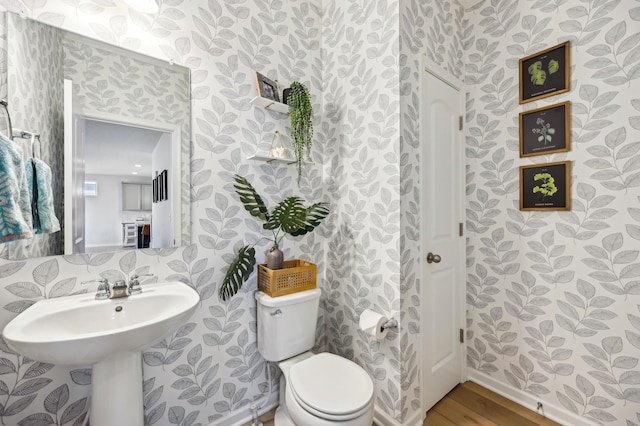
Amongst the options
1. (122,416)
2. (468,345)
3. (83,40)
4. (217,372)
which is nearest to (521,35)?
(468,345)

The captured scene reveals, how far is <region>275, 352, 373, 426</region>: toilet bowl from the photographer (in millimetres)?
973

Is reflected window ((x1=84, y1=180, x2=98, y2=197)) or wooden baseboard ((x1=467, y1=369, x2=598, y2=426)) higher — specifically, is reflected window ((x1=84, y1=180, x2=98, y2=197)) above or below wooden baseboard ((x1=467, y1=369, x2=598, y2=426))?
above

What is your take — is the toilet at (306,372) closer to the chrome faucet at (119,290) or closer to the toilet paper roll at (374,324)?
the toilet paper roll at (374,324)

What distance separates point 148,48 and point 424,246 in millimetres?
1793

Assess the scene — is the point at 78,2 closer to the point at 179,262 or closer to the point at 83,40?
the point at 83,40

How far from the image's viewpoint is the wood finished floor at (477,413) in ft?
4.78

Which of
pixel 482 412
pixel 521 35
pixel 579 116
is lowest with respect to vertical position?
pixel 482 412

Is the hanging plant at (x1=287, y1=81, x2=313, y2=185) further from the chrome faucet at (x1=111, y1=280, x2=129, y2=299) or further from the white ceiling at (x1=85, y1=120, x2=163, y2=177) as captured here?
the chrome faucet at (x1=111, y1=280, x2=129, y2=299)

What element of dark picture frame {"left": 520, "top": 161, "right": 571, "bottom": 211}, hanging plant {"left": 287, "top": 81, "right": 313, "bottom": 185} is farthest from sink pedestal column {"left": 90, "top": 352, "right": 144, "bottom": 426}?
dark picture frame {"left": 520, "top": 161, "right": 571, "bottom": 211}

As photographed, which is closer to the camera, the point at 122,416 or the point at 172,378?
the point at 122,416

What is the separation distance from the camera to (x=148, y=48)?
3.98 feet

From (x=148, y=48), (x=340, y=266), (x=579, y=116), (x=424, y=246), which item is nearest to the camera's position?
(x=148, y=48)

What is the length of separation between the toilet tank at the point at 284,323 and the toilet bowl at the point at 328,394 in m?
0.13

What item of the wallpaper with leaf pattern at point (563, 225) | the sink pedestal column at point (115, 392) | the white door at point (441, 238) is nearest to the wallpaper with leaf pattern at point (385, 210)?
the wallpaper with leaf pattern at point (563, 225)
